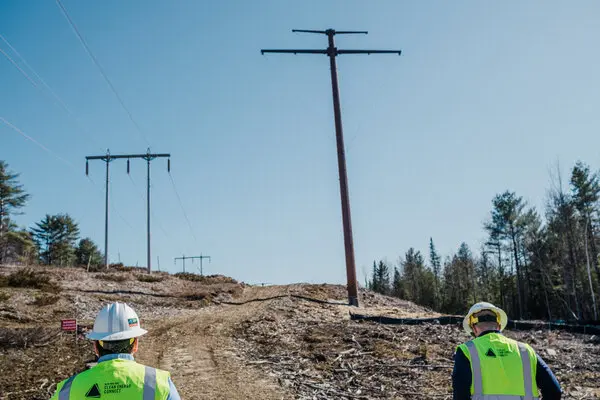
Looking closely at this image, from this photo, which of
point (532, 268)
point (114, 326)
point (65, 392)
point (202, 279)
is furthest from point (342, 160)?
point (532, 268)

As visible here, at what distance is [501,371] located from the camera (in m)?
4.24

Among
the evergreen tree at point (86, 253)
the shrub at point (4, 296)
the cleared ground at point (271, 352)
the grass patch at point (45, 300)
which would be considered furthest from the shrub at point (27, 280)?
the evergreen tree at point (86, 253)

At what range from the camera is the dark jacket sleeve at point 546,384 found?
13.9 feet

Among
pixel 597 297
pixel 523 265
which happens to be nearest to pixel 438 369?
pixel 597 297

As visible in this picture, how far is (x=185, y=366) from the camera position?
1163cm

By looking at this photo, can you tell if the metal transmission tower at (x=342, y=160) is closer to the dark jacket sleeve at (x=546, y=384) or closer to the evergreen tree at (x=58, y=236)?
the dark jacket sleeve at (x=546, y=384)

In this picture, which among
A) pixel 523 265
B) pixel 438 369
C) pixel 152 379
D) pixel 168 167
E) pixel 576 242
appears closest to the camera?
pixel 152 379

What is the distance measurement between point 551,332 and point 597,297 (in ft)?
136

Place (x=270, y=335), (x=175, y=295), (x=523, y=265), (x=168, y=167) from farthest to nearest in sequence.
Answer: (x=523, y=265) < (x=168, y=167) < (x=175, y=295) < (x=270, y=335)

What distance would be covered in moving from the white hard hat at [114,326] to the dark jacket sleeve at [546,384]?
10.8 feet

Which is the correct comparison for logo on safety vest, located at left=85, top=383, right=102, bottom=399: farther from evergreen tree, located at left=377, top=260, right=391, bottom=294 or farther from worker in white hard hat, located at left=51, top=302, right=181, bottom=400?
evergreen tree, located at left=377, top=260, right=391, bottom=294

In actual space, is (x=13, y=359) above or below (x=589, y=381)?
above

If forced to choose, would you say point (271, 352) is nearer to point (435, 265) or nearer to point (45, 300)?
point (45, 300)

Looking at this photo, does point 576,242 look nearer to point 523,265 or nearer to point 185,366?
point 523,265
